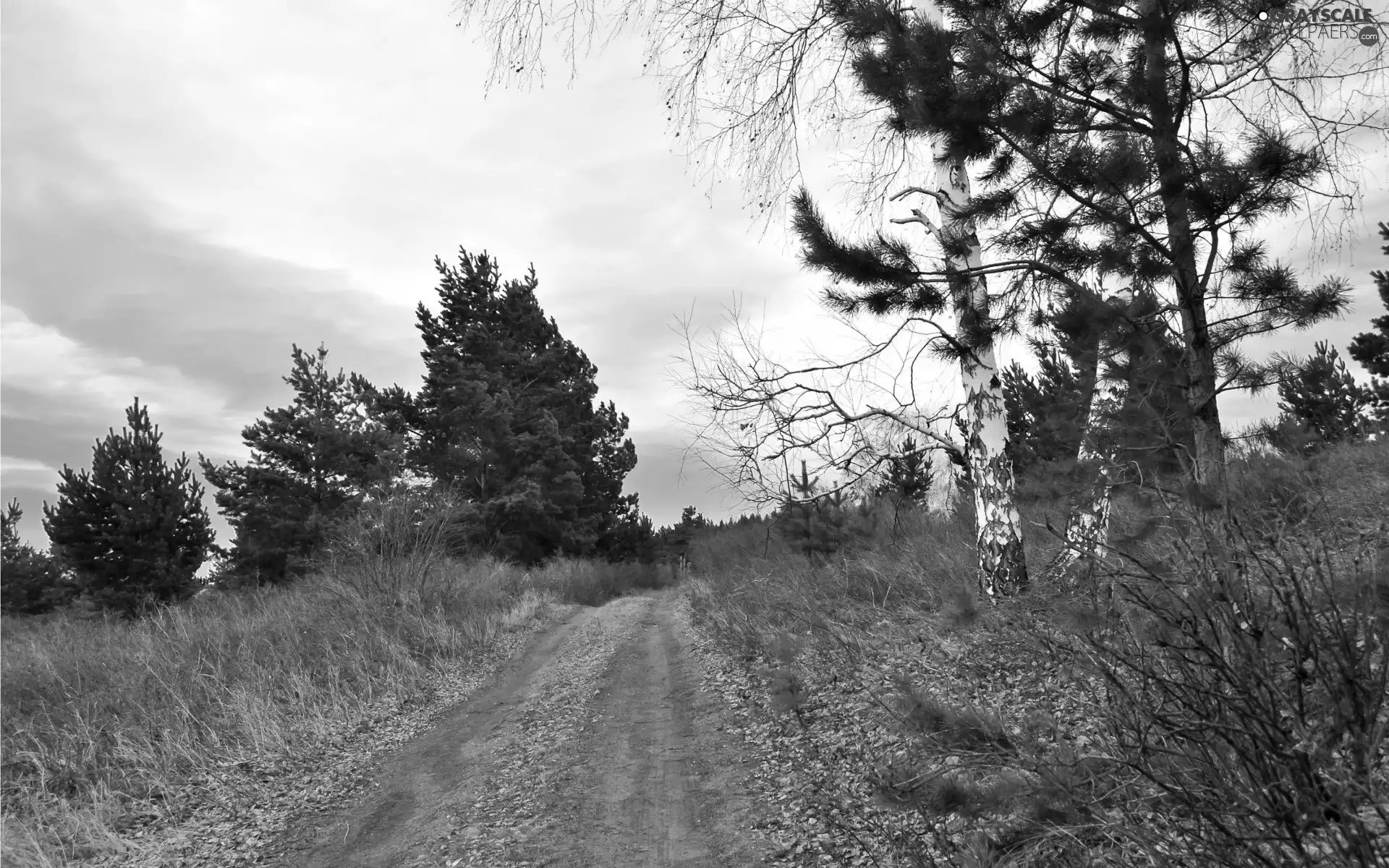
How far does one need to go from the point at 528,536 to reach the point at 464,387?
251 inches

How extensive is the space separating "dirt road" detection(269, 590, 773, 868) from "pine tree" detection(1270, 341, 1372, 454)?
4.39 metres

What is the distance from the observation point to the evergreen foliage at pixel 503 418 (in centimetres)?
2786

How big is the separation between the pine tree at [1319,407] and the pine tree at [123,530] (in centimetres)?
2945

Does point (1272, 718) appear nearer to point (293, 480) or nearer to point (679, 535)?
point (293, 480)

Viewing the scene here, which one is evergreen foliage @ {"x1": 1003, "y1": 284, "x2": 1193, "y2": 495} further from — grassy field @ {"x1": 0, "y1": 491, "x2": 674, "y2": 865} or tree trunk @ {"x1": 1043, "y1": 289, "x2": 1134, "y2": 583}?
grassy field @ {"x1": 0, "y1": 491, "x2": 674, "y2": 865}

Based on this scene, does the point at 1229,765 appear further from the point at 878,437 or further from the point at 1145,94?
the point at 878,437

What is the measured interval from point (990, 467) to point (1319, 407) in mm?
3777

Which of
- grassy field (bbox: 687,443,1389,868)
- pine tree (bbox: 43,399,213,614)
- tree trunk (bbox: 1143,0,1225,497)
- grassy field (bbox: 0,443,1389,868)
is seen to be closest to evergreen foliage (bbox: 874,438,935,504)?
grassy field (bbox: 0,443,1389,868)

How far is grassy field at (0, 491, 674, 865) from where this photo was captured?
253 inches

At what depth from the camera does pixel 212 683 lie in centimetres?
888

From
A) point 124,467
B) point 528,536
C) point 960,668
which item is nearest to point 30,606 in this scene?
point 124,467

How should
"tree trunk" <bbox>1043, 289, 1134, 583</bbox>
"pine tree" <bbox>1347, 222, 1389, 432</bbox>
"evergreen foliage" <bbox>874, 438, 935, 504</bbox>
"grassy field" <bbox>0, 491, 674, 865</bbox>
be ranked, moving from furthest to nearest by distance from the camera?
"pine tree" <bbox>1347, 222, 1389, 432</bbox> < "evergreen foliage" <bbox>874, 438, 935, 504</bbox> < "grassy field" <bbox>0, 491, 674, 865</bbox> < "tree trunk" <bbox>1043, 289, 1134, 583</bbox>

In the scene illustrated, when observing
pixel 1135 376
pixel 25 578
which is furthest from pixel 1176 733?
pixel 25 578

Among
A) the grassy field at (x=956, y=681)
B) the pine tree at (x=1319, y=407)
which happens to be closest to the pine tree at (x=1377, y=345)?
the pine tree at (x=1319, y=407)
